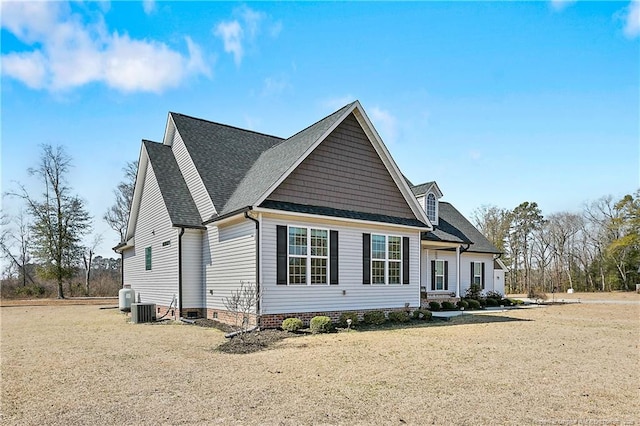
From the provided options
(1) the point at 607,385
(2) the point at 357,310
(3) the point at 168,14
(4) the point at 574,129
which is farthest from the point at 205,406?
(4) the point at 574,129

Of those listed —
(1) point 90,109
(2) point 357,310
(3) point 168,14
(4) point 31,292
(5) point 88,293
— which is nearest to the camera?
(3) point 168,14

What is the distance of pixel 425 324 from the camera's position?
16031mm

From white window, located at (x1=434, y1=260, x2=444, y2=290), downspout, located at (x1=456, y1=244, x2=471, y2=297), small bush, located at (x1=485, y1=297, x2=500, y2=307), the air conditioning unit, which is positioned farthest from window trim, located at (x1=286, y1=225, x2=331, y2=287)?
small bush, located at (x1=485, y1=297, x2=500, y2=307)

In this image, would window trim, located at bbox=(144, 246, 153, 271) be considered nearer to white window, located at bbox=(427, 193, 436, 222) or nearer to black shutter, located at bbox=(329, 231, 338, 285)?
black shutter, located at bbox=(329, 231, 338, 285)

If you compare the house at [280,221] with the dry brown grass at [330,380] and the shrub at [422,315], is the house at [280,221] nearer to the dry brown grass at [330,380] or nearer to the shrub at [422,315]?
the shrub at [422,315]

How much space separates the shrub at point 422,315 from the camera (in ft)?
56.9

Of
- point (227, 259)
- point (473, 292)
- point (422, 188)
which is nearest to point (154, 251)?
point (227, 259)

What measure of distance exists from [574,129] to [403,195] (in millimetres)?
6736

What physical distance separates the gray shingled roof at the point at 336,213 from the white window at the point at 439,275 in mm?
7800

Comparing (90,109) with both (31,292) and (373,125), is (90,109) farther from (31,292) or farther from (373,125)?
(31,292)

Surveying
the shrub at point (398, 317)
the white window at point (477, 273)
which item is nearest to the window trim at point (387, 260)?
the shrub at point (398, 317)

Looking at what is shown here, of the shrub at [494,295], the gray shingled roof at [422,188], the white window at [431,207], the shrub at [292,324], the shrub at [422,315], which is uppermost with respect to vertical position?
the gray shingled roof at [422,188]

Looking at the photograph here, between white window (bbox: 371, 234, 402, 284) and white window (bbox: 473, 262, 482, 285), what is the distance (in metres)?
12.0

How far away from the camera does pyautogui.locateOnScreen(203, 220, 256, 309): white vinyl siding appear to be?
46.5 ft
